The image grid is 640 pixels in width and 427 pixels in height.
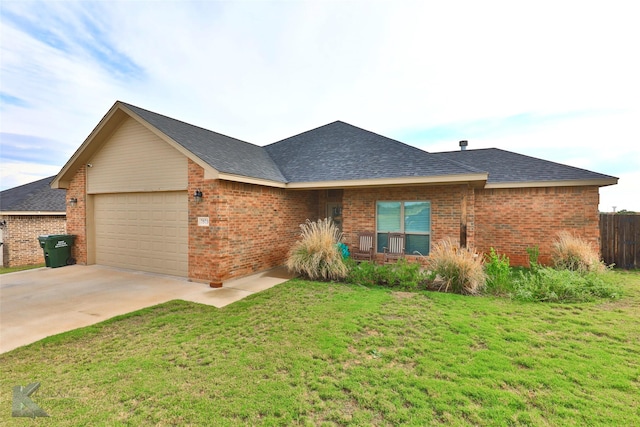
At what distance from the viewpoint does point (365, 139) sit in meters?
10.5

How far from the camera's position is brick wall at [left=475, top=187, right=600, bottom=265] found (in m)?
8.55

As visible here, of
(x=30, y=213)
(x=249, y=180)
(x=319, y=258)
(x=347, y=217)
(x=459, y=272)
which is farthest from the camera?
(x=30, y=213)

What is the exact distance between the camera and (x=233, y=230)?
7.00 metres

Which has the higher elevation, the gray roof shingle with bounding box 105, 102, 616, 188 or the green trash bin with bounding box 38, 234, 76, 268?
the gray roof shingle with bounding box 105, 102, 616, 188

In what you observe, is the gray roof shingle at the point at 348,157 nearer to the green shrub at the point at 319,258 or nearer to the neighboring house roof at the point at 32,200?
the green shrub at the point at 319,258

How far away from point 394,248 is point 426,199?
72.3 inches

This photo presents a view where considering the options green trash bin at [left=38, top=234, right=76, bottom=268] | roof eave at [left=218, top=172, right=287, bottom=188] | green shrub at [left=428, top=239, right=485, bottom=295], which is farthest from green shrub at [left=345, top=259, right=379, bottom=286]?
green trash bin at [left=38, top=234, right=76, bottom=268]

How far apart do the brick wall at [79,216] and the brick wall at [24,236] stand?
6549 millimetres

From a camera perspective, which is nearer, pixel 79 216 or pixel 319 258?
pixel 319 258

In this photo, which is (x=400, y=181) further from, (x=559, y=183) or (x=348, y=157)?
(x=559, y=183)

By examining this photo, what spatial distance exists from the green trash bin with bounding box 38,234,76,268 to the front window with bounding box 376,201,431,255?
1036cm

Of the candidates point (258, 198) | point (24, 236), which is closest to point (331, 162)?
point (258, 198)

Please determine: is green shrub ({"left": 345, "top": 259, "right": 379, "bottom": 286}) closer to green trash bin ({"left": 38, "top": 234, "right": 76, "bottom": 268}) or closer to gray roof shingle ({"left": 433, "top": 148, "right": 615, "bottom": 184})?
gray roof shingle ({"left": 433, "top": 148, "right": 615, "bottom": 184})

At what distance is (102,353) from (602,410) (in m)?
5.31
